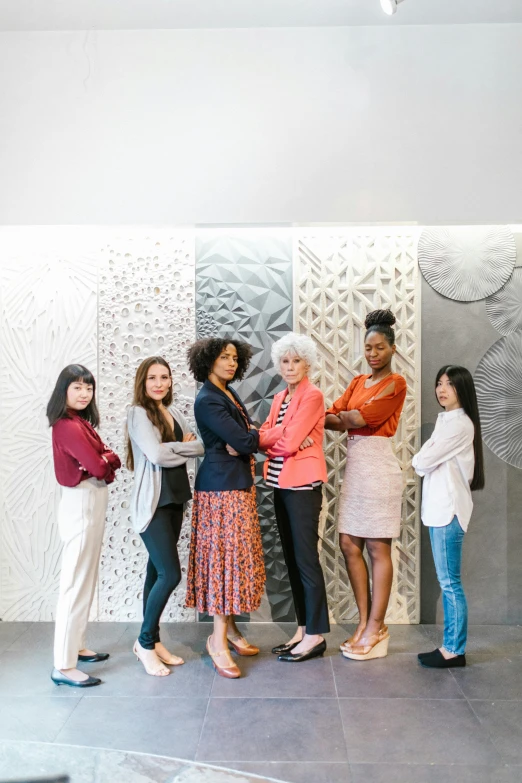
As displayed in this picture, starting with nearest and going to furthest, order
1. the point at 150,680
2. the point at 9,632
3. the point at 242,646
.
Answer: the point at 150,680 < the point at 242,646 < the point at 9,632

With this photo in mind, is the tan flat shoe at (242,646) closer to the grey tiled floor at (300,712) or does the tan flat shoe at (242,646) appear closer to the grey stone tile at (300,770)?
the grey tiled floor at (300,712)

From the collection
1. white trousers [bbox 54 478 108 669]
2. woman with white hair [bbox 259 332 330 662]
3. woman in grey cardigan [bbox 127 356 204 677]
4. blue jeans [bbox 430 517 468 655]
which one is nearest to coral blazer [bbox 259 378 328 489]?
woman with white hair [bbox 259 332 330 662]

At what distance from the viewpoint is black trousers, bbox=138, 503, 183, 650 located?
11.1ft

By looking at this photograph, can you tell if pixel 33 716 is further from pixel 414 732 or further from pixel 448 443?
pixel 448 443

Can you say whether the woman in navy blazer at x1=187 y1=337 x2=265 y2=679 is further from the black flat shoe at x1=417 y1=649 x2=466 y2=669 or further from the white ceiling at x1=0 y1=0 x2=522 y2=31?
the white ceiling at x1=0 y1=0 x2=522 y2=31

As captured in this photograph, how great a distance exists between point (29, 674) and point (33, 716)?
0.51m

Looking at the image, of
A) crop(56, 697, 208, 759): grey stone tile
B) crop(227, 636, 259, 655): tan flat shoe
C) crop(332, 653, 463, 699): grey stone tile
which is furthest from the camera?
crop(227, 636, 259, 655): tan flat shoe

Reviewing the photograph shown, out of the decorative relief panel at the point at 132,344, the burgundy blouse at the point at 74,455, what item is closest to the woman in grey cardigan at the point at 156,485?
the burgundy blouse at the point at 74,455

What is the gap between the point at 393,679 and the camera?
11.0 ft

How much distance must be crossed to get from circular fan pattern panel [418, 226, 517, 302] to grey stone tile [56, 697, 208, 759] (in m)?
2.95

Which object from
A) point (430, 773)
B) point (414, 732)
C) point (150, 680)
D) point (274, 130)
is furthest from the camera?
point (274, 130)

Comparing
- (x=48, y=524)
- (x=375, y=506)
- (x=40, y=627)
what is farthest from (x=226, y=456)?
(x=40, y=627)

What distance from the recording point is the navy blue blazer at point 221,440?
A: 3.29 meters

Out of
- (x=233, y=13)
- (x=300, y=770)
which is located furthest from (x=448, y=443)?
(x=233, y=13)
